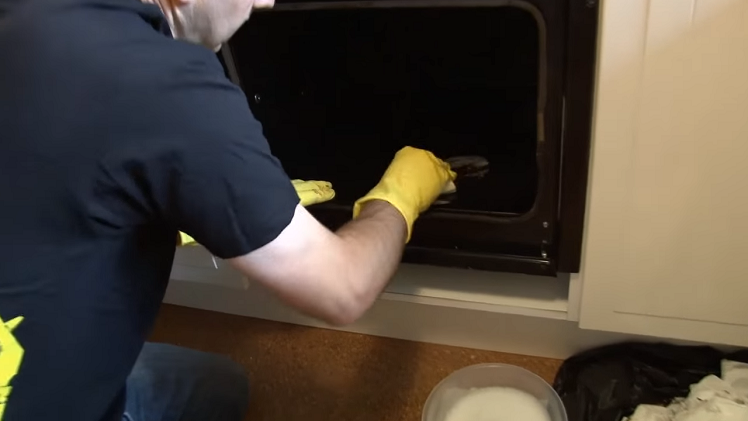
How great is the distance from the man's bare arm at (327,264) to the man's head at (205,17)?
214 millimetres

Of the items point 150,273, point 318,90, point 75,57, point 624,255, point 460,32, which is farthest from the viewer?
point 318,90

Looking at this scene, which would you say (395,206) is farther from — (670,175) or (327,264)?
(670,175)

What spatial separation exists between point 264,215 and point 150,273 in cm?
18

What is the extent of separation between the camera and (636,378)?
1211 mm

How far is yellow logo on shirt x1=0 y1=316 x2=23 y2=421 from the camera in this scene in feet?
2.18

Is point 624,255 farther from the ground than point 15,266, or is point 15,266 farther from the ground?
point 15,266

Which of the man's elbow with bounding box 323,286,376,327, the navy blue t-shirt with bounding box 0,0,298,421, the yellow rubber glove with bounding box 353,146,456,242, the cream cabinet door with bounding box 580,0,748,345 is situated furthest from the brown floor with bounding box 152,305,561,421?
the navy blue t-shirt with bounding box 0,0,298,421

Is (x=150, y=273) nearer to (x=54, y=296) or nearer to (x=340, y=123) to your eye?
(x=54, y=296)

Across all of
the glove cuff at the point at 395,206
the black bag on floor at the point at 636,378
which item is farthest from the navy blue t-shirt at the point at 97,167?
the black bag on floor at the point at 636,378

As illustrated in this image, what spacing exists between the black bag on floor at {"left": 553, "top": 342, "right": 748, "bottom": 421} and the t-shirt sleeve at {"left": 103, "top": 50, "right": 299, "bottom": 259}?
75 centimetres

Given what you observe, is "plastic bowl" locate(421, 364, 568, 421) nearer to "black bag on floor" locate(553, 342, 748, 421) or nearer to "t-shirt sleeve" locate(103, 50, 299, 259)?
"black bag on floor" locate(553, 342, 748, 421)

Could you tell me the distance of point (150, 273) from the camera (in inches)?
30.0

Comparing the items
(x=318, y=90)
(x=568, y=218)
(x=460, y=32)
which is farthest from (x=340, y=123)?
(x=568, y=218)

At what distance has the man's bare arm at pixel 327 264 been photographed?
693mm
